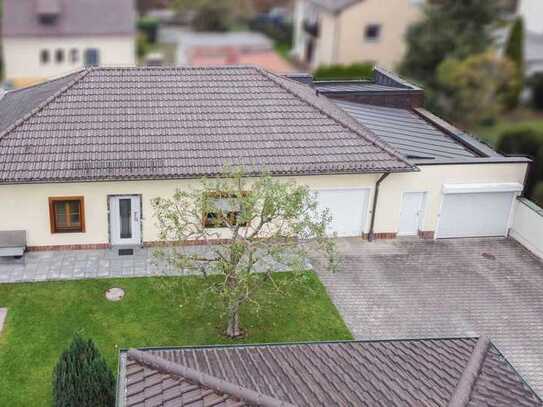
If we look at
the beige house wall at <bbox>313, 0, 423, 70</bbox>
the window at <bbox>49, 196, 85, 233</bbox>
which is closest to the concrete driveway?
the window at <bbox>49, 196, 85, 233</bbox>

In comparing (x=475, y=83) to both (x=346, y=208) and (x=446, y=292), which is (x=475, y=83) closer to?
(x=346, y=208)

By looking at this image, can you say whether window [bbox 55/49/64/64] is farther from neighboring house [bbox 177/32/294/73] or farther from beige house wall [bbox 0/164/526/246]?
beige house wall [bbox 0/164/526/246]

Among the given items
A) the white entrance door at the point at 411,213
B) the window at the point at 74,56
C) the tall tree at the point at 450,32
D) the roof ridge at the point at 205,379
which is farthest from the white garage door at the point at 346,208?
the window at the point at 74,56

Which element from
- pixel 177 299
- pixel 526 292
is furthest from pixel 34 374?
pixel 526 292

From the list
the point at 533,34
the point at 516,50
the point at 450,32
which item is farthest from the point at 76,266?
the point at 533,34

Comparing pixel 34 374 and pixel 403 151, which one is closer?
pixel 34 374

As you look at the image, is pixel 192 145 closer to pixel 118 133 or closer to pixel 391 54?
pixel 118 133
